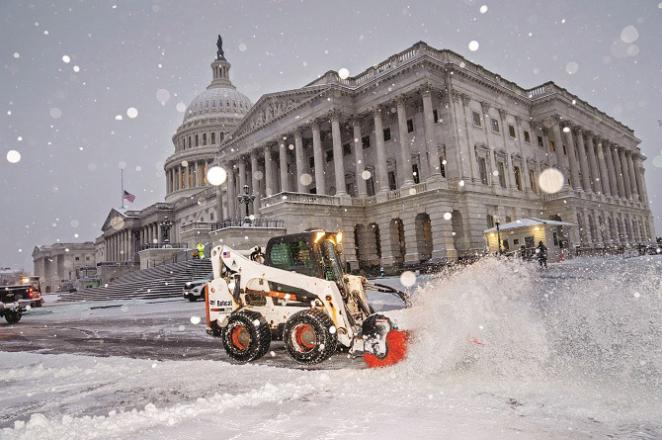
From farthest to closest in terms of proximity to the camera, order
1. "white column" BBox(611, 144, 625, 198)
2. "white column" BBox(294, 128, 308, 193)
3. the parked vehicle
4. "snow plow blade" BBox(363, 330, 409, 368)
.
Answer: "white column" BBox(611, 144, 625, 198)
"white column" BBox(294, 128, 308, 193)
the parked vehicle
"snow plow blade" BBox(363, 330, 409, 368)

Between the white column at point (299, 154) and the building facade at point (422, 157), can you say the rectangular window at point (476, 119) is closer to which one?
the building facade at point (422, 157)

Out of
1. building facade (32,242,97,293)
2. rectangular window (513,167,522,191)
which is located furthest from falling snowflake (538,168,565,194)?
building facade (32,242,97,293)

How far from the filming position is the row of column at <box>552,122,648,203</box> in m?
44.3

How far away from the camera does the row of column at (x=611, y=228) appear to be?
43.2m

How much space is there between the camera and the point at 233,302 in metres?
7.91

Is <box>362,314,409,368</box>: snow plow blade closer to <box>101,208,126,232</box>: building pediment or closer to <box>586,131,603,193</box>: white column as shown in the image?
<box>586,131,603,193</box>: white column

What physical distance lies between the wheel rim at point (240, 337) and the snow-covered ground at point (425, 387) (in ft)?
1.64

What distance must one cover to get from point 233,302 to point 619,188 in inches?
2406

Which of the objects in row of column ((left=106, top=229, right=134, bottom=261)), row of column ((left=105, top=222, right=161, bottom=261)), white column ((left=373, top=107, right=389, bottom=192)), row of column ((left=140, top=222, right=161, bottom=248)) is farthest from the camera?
row of column ((left=106, top=229, right=134, bottom=261))

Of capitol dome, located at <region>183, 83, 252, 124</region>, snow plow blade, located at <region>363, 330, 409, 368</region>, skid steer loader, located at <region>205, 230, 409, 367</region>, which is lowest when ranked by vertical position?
snow plow blade, located at <region>363, 330, 409, 368</region>

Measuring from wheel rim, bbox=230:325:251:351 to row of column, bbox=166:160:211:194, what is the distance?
87978mm

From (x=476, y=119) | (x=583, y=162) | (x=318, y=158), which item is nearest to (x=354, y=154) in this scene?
(x=318, y=158)

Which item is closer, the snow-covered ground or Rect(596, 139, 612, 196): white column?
the snow-covered ground

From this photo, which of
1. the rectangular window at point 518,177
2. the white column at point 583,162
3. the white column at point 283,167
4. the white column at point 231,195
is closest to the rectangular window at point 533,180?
the rectangular window at point 518,177
